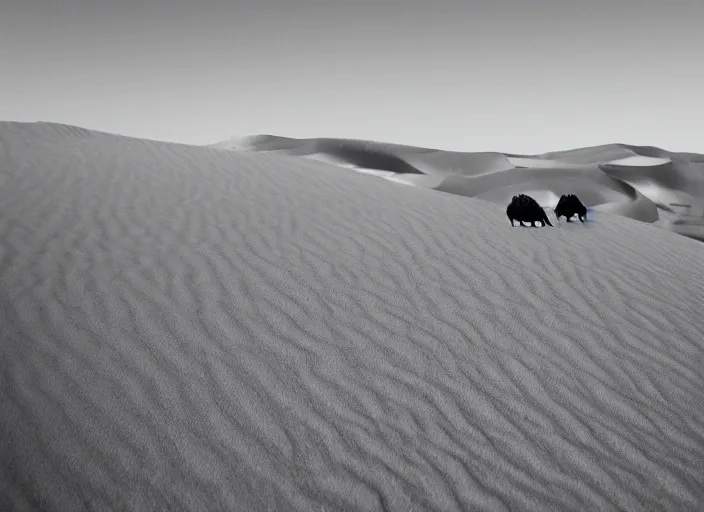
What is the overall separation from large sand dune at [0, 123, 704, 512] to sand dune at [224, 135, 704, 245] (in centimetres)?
850

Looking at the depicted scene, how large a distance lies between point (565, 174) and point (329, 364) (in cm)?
1603

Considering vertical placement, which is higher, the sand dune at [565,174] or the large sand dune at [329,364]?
the large sand dune at [329,364]

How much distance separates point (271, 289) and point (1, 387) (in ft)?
5.11

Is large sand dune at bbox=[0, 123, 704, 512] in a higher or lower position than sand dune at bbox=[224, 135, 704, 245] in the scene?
higher

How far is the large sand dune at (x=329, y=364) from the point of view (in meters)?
2.14

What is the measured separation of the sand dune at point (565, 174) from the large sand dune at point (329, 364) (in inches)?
335

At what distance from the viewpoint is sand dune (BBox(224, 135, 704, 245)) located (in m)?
15.1

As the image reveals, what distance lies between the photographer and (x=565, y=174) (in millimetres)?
17094

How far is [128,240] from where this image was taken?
13.5ft

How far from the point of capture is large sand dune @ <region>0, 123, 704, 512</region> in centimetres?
214

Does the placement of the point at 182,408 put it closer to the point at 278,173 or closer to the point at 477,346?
the point at 477,346

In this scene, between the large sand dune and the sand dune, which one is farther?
the sand dune

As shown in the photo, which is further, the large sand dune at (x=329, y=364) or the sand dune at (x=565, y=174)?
the sand dune at (x=565, y=174)

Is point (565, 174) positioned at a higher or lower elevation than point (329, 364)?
lower
